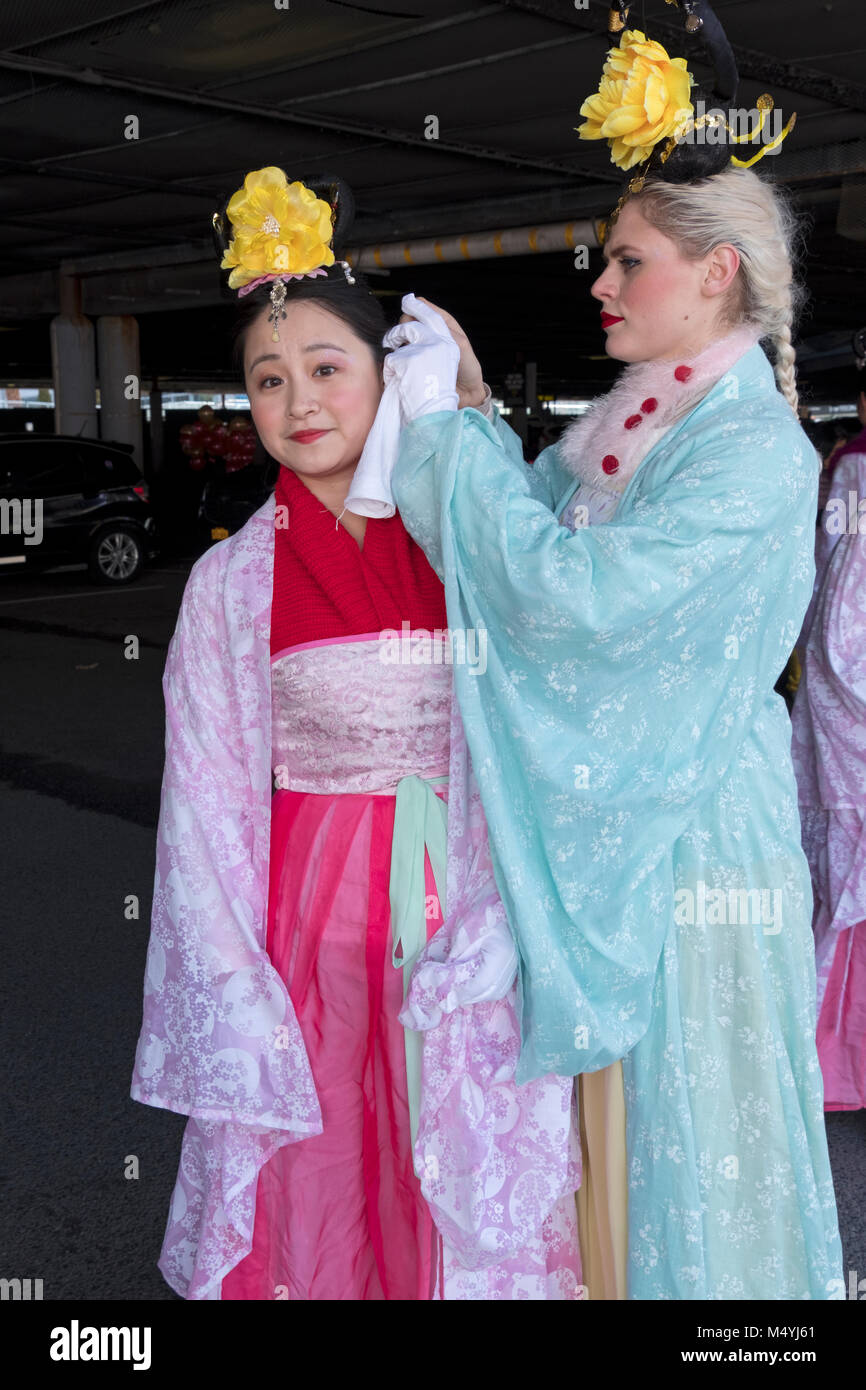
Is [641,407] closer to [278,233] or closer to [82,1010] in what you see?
[278,233]

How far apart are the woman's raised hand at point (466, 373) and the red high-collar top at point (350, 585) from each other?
0.24 m

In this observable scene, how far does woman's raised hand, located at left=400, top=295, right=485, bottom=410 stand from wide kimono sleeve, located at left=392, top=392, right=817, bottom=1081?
251 millimetres

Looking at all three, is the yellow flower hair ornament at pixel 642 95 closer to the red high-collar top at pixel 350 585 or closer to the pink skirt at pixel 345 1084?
the red high-collar top at pixel 350 585

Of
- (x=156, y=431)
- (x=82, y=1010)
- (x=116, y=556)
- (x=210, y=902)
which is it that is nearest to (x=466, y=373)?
(x=210, y=902)

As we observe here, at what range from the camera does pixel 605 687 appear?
5.48 ft

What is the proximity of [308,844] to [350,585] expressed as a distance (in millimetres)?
389

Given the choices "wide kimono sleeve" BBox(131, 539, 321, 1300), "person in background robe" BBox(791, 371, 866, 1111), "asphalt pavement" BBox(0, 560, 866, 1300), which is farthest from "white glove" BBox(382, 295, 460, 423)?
"asphalt pavement" BBox(0, 560, 866, 1300)

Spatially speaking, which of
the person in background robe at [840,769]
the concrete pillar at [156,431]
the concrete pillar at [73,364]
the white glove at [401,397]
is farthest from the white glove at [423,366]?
the concrete pillar at [156,431]

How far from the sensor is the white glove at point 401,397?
1.73m

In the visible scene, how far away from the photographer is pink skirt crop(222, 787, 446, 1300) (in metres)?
1.88

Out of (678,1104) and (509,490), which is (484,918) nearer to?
(678,1104)

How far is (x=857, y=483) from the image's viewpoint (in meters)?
3.02

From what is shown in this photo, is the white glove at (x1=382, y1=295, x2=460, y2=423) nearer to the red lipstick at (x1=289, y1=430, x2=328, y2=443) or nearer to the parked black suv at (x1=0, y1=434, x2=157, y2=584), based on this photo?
the red lipstick at (x1=289, y1=430, x2=328, y2=443)
